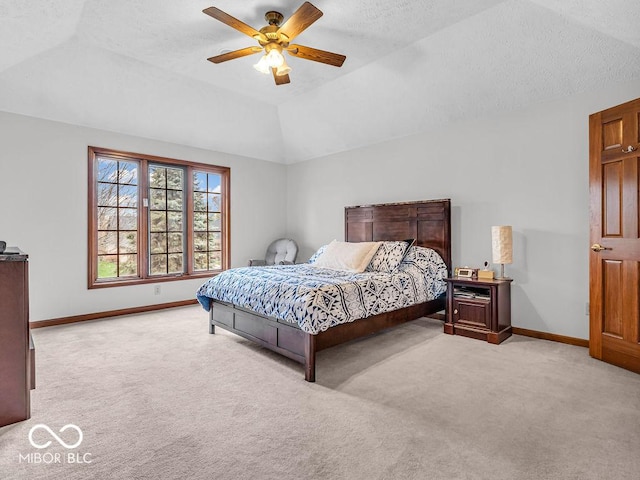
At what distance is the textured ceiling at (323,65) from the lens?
2887mm

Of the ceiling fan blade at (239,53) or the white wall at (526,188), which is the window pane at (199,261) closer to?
the white wall at (526,188)

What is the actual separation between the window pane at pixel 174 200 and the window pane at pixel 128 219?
49 cm

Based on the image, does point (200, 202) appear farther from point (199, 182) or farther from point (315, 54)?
point (315, 54)

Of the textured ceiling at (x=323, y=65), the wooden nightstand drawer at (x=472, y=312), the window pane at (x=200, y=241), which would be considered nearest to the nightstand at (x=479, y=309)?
the wooden nightstand drawer at (x=472, y=312)

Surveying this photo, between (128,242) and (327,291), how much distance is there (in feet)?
11.4

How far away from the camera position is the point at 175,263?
5.32m

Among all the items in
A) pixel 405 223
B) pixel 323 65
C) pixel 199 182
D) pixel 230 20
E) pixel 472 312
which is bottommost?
pixel 472 312

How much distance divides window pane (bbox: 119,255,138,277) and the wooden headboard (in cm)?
312

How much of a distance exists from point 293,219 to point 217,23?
384 cm

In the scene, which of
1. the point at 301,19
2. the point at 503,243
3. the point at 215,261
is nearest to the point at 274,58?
A: the point at 301,19

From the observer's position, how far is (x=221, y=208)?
19.1ft

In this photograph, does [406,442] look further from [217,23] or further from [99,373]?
[217,23]

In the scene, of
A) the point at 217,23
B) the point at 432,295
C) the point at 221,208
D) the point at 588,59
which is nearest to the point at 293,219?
the point at 221,208

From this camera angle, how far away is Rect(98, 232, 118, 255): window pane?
4637 millimetres
